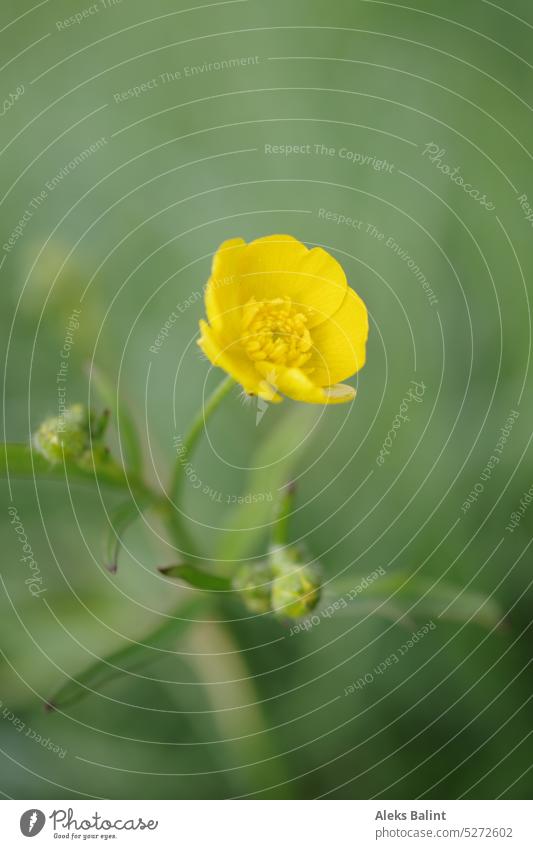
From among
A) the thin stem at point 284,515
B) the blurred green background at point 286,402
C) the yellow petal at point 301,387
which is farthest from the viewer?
the blurred green background at point 286,402

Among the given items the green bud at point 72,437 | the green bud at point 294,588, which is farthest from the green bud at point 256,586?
the green bud at point 72,437

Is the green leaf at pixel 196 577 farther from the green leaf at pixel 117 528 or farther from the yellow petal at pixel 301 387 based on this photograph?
the yellow petal at pixel 301 387

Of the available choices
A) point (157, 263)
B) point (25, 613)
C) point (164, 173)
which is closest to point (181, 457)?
point (25, 613)

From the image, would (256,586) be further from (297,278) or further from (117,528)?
(297,278)

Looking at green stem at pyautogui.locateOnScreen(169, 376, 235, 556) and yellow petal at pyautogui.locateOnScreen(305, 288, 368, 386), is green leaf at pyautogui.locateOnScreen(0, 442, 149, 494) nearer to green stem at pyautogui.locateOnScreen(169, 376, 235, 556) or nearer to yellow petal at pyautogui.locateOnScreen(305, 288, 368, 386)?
green stem at pyautogui.locateOnScreen(169, 376, 235, 556)

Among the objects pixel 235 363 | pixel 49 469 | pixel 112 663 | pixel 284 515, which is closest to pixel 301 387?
pixel 235 363
